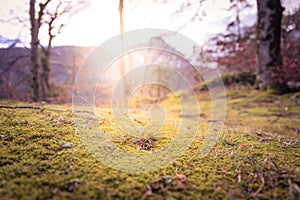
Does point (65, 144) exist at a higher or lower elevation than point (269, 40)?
lower

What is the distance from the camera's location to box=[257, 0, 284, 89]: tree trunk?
19.7ft

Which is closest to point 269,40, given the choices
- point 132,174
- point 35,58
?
point 132,174

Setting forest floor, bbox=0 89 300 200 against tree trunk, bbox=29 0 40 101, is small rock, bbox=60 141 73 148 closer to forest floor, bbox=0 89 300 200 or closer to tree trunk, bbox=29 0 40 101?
forest floor, bbox=0 89 300 200

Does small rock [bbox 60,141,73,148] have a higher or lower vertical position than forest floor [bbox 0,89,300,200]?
higher

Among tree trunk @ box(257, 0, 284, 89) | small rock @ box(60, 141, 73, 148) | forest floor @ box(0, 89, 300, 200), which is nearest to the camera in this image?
forest floor @ box(0, 89, 300, 200)

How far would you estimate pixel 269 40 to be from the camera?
243 inches

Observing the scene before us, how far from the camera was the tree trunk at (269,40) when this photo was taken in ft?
19.7

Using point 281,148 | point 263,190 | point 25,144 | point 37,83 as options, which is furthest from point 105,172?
point 37,83

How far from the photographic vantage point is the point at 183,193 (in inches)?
46.1

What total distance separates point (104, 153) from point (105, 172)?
311 mm

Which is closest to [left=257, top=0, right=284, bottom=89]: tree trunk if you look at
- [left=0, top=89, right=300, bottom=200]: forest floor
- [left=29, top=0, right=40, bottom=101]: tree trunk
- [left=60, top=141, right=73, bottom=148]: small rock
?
[left=0, top=89, right=300, bottom=200]: forest floor

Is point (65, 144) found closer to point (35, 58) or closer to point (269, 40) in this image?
point (269, 40)

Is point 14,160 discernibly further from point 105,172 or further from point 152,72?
point 152,72

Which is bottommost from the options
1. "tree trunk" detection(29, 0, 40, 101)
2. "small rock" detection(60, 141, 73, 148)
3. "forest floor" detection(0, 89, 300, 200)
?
"forest floor" detection(0, 89, 300, 200)
